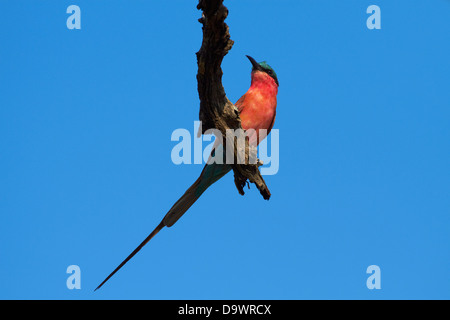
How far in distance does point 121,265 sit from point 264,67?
2183 mm

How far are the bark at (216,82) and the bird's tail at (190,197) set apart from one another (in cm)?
22

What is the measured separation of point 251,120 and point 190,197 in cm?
87

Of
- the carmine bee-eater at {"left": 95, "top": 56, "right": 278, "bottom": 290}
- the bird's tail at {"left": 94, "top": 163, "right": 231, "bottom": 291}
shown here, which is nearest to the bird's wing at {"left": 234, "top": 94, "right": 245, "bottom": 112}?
the carmine bee-eater at {"left": 95, "top": 56, "right": 278, "bottom": 290}

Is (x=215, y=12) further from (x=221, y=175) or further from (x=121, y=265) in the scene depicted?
(x=121, y=265)

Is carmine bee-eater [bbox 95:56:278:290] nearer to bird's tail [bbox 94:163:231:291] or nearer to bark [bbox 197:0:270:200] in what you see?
bird's tail [bbox 94:163:231:291]

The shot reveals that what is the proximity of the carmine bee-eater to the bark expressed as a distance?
0.97ft

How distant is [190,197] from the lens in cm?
435

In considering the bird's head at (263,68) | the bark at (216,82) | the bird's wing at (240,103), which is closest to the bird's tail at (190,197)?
the bark at (216,82)

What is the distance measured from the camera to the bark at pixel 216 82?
3408mm

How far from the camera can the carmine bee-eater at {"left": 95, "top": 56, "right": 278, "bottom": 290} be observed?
4.33m

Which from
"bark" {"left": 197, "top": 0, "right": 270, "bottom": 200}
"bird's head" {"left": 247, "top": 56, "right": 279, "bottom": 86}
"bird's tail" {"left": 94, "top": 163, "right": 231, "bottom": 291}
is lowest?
"bird's tail" {"left": 94, "top": 163, "right": 231, "bottom": 291}

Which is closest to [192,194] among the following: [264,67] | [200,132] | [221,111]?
[200,132]

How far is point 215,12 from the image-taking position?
3375 mm
